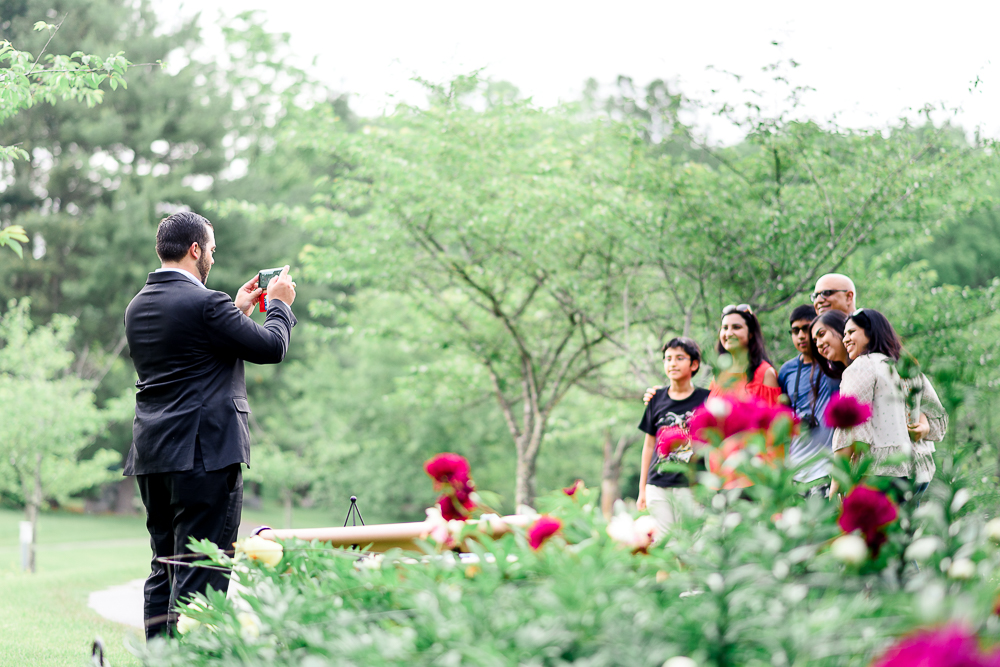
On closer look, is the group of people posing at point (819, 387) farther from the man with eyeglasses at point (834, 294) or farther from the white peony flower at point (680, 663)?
the white peony flower at point (680, 663)

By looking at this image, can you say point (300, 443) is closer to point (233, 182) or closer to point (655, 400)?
point (233, 182)

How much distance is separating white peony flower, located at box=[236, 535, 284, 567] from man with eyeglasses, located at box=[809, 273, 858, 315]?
116 inches

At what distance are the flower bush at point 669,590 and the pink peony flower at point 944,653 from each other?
61mm

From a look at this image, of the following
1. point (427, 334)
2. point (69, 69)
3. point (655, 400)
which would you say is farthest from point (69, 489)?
point (655, 400)

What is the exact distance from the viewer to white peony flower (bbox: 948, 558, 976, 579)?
157 centimetres

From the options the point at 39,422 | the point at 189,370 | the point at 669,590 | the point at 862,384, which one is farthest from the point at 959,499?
the point at 39,422

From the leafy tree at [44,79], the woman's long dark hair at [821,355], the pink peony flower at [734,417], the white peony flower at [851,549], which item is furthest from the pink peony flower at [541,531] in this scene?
the leafy tree at [44,79]

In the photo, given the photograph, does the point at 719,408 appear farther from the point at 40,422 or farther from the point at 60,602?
the point at 40,422

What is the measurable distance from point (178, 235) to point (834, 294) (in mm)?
Result: 3085

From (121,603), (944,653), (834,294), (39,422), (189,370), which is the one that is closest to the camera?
(944,653)

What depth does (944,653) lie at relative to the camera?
996mm

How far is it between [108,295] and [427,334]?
14859 mm

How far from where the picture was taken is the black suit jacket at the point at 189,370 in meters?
2.84

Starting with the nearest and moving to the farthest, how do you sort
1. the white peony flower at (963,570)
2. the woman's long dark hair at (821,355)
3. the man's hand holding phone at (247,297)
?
the white peony flower at (963,570)
the man's hand holding phone at (247,297)
the woman's long dark hair at (821,355)
